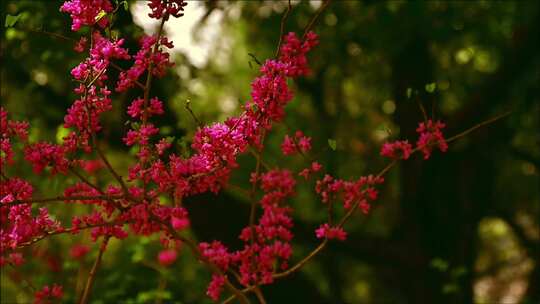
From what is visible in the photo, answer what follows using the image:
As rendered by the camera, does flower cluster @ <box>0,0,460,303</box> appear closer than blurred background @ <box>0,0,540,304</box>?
Yes

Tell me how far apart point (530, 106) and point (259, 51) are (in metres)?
5.33

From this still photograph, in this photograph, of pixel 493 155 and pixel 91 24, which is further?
pixel 493 155

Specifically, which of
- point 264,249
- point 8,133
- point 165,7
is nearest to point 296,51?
point 165,7

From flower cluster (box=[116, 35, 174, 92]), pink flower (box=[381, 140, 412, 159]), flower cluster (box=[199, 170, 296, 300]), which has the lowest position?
flower cluster (box=[199, 170, 296, 300])

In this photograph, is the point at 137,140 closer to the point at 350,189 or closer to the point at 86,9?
the point at 86,9

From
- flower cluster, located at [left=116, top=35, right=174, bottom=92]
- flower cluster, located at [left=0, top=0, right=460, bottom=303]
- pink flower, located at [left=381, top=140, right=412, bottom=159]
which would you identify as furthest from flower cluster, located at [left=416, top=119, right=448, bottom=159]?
flower cluster, located at [left=116, top=35, right=174, bottom=92]

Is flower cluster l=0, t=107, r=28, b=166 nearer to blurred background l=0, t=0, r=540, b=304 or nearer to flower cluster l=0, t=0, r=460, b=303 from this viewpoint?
flower cluster l=0, t=0, r=460, b=303

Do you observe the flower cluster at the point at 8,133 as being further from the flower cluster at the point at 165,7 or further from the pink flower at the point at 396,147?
the pink flower at the point at 396,147

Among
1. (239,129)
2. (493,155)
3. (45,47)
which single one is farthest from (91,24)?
(493,155)

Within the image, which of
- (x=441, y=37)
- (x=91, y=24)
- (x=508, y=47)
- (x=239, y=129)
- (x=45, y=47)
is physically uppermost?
(x=508, y=47)

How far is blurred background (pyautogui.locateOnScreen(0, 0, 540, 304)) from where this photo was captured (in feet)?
22.3

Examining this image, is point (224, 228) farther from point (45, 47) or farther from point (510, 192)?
point (510, 192)

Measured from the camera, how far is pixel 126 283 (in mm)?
7195

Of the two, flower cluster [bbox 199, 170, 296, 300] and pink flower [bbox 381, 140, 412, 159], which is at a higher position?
pink flower [bbox 381, 140, 412, 159]
